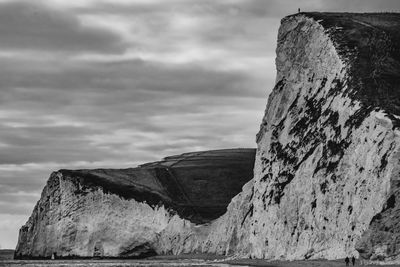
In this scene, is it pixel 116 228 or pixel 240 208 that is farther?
pixel 116 228

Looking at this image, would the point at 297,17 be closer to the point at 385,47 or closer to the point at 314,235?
the point at 385,47

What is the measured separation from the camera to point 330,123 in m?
93.2

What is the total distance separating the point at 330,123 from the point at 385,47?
41.0ft

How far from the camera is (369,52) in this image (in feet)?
327

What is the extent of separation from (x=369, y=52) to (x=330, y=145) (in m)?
13.9

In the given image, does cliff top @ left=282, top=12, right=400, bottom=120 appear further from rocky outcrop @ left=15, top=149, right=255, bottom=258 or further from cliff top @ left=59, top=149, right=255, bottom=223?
cliff top @ left=59, top=149, right=255, bottom=223

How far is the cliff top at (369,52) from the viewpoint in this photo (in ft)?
298

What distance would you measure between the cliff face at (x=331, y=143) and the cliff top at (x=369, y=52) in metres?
0.11

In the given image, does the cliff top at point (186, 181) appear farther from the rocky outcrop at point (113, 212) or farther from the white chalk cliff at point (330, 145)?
the white chalk cliff at point (330, 145)

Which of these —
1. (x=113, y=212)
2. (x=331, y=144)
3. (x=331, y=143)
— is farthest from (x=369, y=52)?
(x=113, y=212)

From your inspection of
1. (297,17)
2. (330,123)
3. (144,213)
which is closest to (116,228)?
(144,213)

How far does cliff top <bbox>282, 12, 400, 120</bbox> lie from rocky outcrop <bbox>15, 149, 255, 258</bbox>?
5503 centimetres

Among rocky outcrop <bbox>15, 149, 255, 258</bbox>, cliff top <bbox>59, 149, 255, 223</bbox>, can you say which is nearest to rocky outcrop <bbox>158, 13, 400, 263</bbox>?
rocky outcrop <bbox>15, 149, 255, 258</bbox>

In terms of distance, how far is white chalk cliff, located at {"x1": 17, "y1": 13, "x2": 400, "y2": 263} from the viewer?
7894cm
